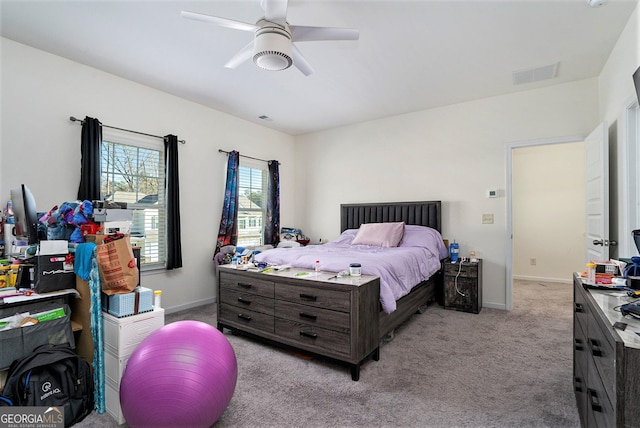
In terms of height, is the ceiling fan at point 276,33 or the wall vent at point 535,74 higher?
the wall vent at point 535,74

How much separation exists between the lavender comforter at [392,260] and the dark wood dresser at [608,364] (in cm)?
130

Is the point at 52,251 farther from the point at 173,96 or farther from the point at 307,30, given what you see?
the point at 173,96

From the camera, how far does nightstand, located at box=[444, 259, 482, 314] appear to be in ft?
12.4

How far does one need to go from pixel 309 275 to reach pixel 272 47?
172cm

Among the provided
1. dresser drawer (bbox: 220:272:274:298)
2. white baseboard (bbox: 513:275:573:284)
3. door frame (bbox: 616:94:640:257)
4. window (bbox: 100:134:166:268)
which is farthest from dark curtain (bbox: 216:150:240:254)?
white baseboard (bbox: 513:275:573:284)

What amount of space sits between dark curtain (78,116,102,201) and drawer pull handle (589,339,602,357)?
3875mm

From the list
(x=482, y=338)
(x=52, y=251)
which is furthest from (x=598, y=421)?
(x=52, y=251)

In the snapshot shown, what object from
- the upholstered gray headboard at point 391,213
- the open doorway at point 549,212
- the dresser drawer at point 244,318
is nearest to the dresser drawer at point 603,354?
the dresser drawer at point 244,318

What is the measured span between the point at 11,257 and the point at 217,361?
81.8 inches

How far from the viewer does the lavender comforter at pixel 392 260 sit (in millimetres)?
2664

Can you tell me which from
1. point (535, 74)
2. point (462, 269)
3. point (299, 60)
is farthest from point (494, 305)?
point (299, 60)

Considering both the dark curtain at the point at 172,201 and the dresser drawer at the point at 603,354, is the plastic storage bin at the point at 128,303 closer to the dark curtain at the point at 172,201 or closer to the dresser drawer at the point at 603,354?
the dark curtain at the point at 172,201

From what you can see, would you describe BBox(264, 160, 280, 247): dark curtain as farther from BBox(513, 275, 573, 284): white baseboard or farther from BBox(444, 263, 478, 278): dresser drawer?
BBox(513, 275, 573, 284): white baseboard

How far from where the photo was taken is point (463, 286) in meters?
3.84
